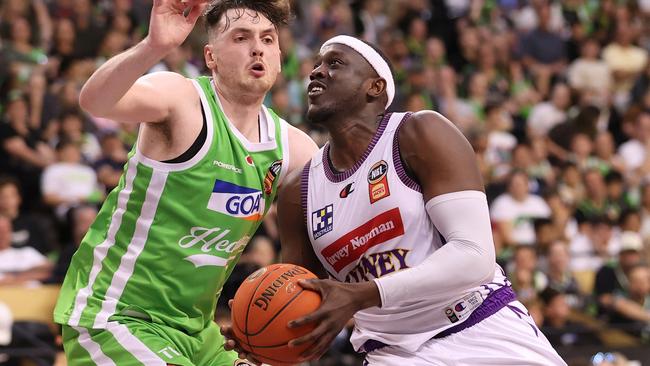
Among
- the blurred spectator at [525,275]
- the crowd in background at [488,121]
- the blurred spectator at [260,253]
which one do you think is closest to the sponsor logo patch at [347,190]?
the crowd in background at [488,121]

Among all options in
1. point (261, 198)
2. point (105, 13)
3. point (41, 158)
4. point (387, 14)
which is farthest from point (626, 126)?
point (261, 198)

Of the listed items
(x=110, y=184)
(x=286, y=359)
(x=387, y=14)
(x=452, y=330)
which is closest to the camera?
(x=286, y=359)

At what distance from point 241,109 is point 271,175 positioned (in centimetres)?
32

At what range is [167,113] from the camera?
4.39m

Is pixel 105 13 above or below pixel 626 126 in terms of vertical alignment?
above

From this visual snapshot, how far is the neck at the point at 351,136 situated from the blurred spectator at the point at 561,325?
515cm

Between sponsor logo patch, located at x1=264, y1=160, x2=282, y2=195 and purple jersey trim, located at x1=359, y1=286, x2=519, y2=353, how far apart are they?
2.74 ft

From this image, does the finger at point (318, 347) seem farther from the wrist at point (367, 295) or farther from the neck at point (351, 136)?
the neck at point (351, 136)

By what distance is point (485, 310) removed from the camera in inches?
169

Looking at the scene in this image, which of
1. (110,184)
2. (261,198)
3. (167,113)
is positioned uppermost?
(167,113)

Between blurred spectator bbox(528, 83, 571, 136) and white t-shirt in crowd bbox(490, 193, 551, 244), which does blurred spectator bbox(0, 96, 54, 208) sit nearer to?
white t-shirt in crowd bbox(490, 193, 551, 244)

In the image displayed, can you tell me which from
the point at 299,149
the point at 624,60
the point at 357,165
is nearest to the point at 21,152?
the point at 299,149

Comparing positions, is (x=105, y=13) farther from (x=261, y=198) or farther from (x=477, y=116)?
(x=261, y=198)

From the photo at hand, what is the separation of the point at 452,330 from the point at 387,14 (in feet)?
38.3
